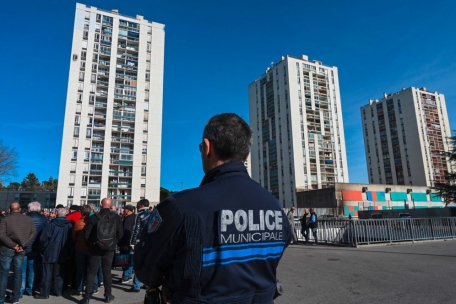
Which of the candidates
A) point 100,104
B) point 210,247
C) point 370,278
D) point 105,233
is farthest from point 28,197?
point 210,247

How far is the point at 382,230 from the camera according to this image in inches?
568

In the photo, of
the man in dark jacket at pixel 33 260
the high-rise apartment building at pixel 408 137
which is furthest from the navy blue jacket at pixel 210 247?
the high-rise apartment building at pixel 408 137

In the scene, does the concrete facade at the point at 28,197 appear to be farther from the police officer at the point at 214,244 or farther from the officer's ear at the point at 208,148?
the police officer at the point at 214,244

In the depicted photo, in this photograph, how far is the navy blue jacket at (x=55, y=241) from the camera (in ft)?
21.6

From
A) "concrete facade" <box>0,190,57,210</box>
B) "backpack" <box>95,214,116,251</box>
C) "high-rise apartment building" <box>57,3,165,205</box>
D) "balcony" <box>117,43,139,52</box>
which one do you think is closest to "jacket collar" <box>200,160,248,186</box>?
"backpack" <box>95,214,116,251</box>

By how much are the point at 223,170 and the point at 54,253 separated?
6.62 meters

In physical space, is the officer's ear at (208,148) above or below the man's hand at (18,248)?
above

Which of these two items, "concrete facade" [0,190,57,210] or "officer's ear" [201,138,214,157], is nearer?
"officer's ear" [201,138,214,157]

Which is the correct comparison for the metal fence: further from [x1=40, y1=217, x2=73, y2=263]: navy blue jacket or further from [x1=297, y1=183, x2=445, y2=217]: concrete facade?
[x1=297, y1=183, x2=445, y2=217]: concrete facade

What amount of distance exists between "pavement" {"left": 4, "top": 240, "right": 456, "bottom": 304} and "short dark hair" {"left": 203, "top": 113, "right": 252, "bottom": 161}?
473 centimetres

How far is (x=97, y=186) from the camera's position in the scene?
5531cm

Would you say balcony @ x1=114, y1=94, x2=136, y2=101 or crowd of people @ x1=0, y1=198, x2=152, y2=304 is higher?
balcony @ x1=114, y1=94, x2=136, y2=101

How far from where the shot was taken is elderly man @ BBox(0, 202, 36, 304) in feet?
19.0

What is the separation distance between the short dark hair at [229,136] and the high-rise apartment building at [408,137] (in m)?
99.9
